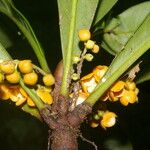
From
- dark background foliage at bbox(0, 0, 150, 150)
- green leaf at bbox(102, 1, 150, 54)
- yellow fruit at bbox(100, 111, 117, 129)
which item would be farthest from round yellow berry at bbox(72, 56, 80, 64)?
dark background foliage at bbox(0, 0, 150, 150)

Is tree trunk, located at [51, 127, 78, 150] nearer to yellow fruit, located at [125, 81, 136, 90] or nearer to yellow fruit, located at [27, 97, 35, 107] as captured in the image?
yellow fruit, located at [27, 97, 35, 107]

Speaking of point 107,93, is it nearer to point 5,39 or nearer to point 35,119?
point 5,39

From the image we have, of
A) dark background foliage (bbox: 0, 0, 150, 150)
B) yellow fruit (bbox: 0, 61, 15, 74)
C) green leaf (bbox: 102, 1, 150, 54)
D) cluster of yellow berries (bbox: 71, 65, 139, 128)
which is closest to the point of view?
yellow fruit (bbox: 0, 61, 15, 74)

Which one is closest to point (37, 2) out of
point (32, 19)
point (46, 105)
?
point (32, 19)

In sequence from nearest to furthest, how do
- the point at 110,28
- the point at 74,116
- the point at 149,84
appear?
the point at 74,116 < the point at 110,28 < the point at 149,84

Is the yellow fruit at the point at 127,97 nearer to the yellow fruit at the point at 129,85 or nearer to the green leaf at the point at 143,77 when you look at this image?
the yellow fruit at the point at 129,85

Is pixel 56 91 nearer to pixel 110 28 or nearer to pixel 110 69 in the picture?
pixel 110 69
